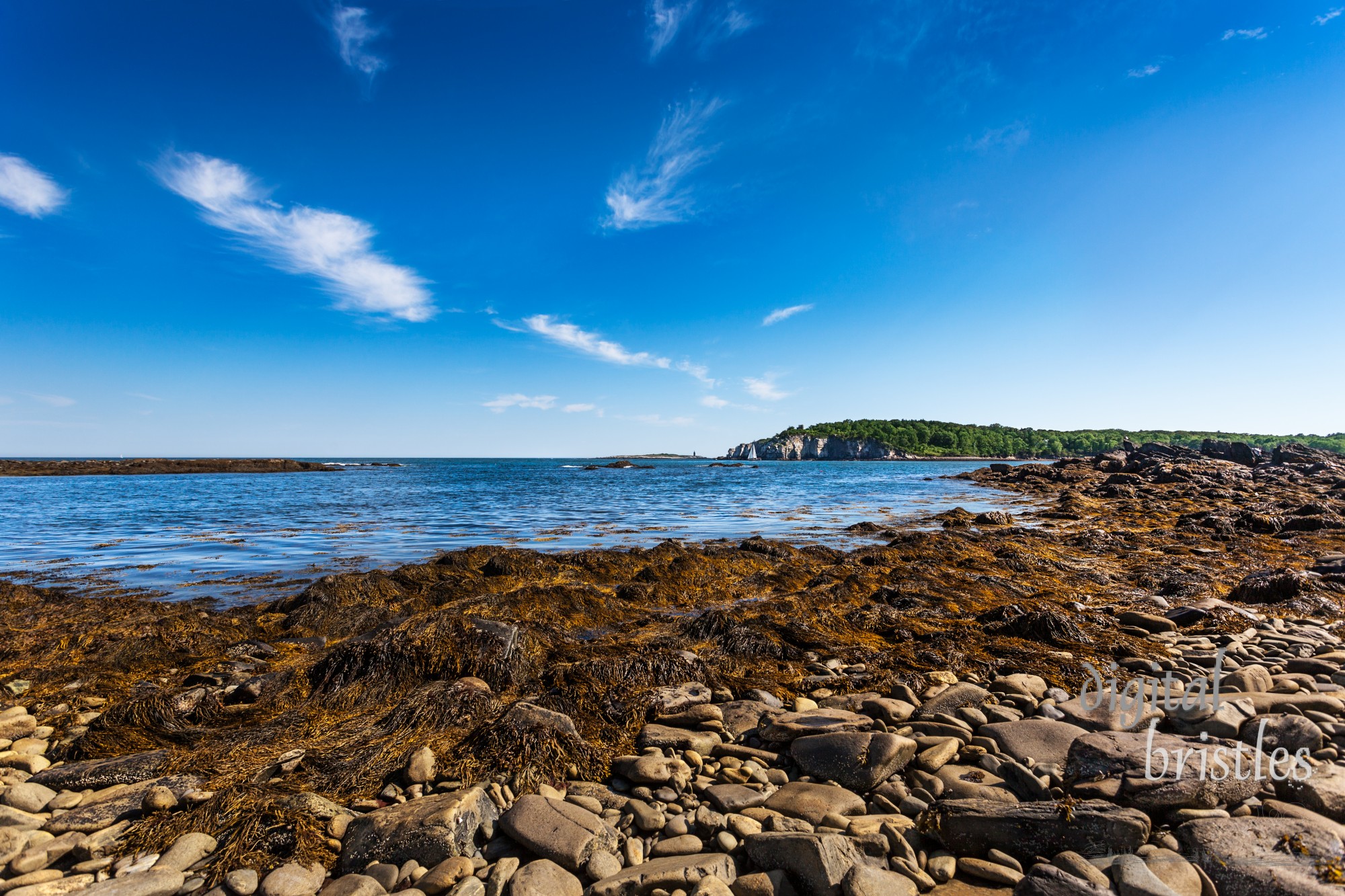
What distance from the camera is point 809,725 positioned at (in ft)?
14.9

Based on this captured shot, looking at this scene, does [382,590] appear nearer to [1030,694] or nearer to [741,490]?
[1030,694]

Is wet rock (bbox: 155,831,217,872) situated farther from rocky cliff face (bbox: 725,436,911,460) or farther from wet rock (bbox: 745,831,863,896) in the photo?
rocky cliff face (bbox: 725,436,911,460)

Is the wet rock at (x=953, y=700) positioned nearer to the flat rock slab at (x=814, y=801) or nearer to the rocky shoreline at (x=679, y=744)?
the rocky shoreline at (x=679, y=744)

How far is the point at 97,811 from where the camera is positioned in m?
3.54

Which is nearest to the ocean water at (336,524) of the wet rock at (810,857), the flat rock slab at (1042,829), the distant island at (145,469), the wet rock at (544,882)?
the wet rock at (544,882)

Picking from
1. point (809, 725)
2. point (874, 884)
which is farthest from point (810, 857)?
point (809, 725)

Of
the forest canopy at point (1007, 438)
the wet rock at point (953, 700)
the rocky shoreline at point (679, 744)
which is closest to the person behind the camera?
the rocky shoreline at point (679, 744)

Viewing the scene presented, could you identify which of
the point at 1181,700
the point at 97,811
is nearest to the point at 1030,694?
the point at 1181,700

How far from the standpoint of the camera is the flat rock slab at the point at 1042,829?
2.98 metres

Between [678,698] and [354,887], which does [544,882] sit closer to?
[354,887]

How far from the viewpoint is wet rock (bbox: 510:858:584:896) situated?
9.36 ft

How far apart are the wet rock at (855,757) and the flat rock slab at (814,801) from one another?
0.40 ft

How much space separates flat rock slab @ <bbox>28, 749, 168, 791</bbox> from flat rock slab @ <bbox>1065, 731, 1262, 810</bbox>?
6.37 meters

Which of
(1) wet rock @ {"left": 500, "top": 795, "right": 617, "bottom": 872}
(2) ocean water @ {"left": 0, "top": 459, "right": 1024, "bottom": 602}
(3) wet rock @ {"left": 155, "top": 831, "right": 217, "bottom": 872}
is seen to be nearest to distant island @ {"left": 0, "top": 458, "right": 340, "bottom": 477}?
(2) ocean water @ {"left": 0, "top": 459, "right": 1024, "bottom": 602}
